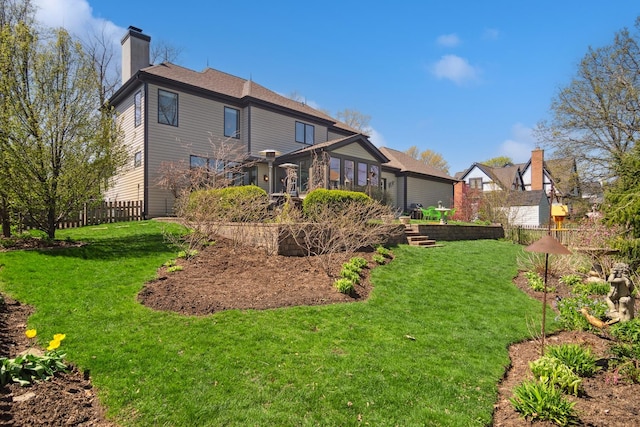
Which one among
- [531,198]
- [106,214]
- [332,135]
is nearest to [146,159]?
[106,214]

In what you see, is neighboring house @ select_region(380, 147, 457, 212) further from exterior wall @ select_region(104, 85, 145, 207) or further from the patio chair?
exterior wall @ select_region(104, 85, 145, 207)

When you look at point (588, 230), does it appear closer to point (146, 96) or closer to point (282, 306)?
point (282, 306)

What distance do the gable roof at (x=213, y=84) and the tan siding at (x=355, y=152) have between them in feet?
10.9

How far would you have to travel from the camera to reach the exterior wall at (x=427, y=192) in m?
25.8

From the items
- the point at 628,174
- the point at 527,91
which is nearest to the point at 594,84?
the point at 527,91

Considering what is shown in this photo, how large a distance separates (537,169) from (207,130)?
31.9 m

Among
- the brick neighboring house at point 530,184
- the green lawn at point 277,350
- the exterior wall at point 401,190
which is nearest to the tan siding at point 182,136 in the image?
the green lawn at point 277,350

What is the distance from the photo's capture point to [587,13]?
7.31 meters

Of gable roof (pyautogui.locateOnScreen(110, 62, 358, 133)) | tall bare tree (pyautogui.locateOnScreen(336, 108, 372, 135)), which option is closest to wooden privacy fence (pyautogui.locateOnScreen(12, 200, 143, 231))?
gable roof (pyautogui.locateOnScreen(110, 62, 358, 133))

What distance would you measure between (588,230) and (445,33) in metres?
7.88

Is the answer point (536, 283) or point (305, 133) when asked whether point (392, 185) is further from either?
point (536, 283)

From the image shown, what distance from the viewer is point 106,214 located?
44.0 ft

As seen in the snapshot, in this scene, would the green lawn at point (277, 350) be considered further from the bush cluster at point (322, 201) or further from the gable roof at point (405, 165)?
the gable roof at point (405, 165)

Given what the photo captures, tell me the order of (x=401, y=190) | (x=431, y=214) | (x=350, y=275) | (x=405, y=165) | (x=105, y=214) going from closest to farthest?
1. (x=350, y=275)
2. (x=105, y=214)
3. (x=431, y=214)
4. (x=401, y=190)
5. (x=405, y=165)
